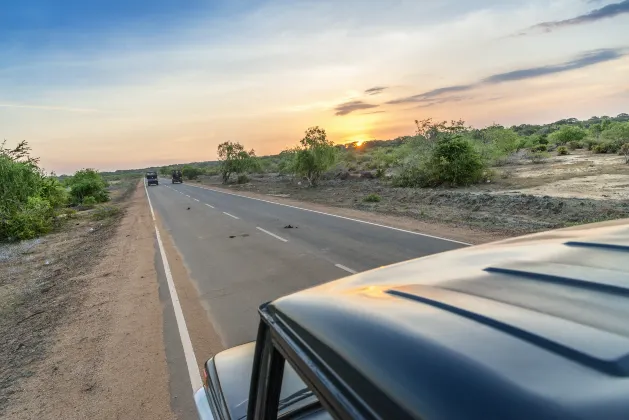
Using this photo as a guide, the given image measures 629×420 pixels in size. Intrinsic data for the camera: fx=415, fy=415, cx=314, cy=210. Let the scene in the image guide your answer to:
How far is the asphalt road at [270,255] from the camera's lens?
693 cm

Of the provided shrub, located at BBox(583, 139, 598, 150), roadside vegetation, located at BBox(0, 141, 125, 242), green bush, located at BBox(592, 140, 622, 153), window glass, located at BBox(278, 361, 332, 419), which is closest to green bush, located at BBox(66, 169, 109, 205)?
roadside vegetation, located at BBox(0, 141, 125, 242)

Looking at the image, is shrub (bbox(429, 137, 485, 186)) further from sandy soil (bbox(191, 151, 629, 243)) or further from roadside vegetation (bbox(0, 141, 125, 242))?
roadside vegetation (bbox(0, 141, 125, 242))

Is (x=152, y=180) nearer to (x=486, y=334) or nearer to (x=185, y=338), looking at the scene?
(x=185, y=338)

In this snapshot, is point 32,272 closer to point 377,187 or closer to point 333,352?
point 333,352

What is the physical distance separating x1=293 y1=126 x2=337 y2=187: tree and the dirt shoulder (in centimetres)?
2298

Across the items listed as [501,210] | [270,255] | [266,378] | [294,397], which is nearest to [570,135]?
[501,210]

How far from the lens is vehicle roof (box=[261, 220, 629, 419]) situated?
32.7 inches

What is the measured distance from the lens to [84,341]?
5977 millimetres

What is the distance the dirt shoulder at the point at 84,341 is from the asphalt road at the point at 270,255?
1.04 meters

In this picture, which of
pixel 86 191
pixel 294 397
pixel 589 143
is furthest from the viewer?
pixel 86 191

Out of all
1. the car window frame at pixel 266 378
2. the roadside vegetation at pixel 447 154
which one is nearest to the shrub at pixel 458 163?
the roadside vegetation at pixel 447 154

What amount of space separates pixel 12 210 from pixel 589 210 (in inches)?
868

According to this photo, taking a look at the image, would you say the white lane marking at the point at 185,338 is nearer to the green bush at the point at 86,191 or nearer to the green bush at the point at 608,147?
the green bush at the point at 86,191

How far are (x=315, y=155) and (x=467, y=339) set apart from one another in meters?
33.1
